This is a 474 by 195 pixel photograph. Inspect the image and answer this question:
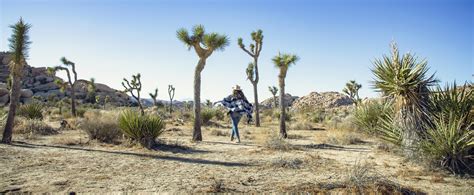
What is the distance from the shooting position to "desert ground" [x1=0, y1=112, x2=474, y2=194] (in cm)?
465

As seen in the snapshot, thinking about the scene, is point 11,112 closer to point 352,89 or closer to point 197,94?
point 197,94

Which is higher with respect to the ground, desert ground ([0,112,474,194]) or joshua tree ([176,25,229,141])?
joshua tree ([176,25,229,141])

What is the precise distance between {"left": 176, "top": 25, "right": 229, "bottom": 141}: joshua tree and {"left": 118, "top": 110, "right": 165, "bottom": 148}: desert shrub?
246 cm

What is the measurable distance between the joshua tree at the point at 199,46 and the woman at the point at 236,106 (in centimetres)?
121

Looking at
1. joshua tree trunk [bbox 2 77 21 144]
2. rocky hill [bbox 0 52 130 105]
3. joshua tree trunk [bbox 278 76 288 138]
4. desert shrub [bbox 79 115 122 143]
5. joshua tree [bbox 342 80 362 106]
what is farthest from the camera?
rocky hill [bbox 0 52 130 105]

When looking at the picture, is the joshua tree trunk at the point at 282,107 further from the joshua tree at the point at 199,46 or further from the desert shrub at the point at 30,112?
the desert shrub at the point at 30,112

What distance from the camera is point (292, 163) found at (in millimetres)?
6332

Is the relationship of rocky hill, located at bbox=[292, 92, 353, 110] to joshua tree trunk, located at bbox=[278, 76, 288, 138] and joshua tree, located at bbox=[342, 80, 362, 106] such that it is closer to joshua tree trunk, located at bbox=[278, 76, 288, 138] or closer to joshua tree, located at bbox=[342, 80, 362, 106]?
joshua tree, located at bbox=[342, 80, 362, 106]

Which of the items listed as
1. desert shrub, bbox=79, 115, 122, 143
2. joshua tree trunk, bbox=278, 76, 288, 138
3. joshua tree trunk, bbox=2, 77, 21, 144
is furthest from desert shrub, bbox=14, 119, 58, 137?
joshua tree trunk, bbox=278, 76, 288, 138

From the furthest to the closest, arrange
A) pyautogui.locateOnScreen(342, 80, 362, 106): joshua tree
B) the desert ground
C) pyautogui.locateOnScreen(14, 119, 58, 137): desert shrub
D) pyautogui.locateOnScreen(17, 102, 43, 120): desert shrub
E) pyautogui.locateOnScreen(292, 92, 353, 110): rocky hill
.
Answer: pyautogui.locateOnScreen(292, 92, 353, 110): rocky hill, pyautogui.locateOnScreen(342, 80, 362, 106): joshua tree, pyautogui.locateOnScreen(17, 102, 43, 120): desert shrub, pyautogui.locateOnScreen(14, 119, 58, 137): desert shrub, the desert ground

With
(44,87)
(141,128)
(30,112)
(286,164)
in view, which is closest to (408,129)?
(286,164)

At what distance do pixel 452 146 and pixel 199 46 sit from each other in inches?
326

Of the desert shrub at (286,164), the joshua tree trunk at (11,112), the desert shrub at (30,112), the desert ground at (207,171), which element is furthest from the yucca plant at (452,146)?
the desert shrub at (30,112)

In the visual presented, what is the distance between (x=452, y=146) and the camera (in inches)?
216
